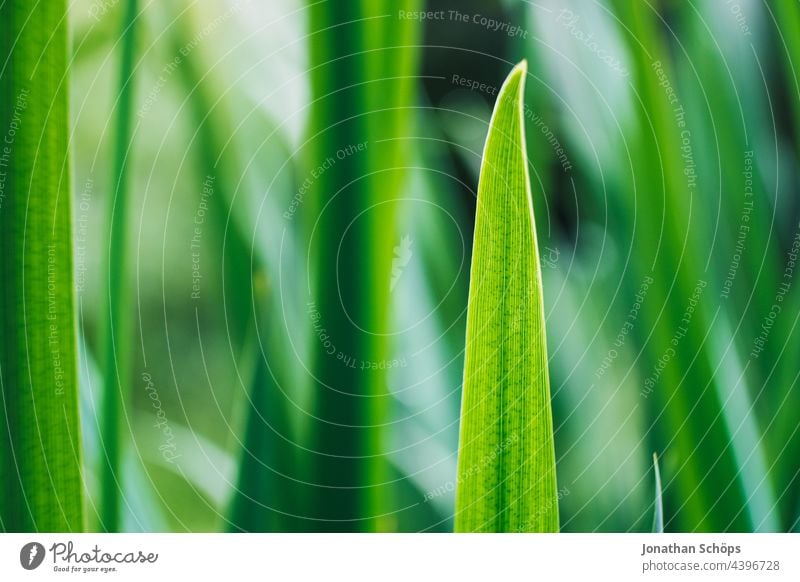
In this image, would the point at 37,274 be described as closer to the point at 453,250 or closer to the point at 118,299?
the point at 118,299

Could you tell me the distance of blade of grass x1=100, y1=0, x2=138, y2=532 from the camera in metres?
0.34

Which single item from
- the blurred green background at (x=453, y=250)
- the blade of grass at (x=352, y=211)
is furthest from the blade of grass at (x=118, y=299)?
the blade of grass at (x=352, y=211)

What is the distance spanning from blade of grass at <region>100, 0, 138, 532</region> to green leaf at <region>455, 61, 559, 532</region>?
0.65ft

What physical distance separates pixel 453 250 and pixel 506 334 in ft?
0.54

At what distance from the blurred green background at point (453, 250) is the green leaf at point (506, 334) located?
0.29 feet

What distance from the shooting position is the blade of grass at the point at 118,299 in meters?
0.34

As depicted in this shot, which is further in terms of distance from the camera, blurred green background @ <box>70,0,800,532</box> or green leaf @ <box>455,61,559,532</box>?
blurred green background @ <box>70,0,800,532</box>

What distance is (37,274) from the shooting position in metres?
0.25

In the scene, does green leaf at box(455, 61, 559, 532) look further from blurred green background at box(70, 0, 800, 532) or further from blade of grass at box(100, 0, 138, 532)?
blade of grass at box(100, 0, 138, 532)

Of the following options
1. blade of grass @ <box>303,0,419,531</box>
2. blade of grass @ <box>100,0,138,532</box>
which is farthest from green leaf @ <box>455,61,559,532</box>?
blade of grass @ <box>100,0,138,532</box>

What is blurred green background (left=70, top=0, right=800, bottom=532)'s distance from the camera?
0.37 metres

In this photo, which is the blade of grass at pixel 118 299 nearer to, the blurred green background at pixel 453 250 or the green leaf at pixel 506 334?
the blurred green background at pixel 453 250
